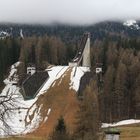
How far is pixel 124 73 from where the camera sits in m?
141

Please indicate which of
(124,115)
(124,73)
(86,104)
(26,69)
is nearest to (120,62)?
(124,73)

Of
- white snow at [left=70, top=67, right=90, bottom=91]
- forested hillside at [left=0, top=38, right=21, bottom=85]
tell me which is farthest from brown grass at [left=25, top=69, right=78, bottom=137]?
forested hillside at [left=0, top=38, right=21, bottom=85]

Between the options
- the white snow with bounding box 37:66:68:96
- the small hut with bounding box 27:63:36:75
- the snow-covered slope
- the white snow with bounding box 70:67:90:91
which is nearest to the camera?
the snow-covered slope

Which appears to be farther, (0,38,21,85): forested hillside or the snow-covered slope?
(0,38,21,85): forested hillside

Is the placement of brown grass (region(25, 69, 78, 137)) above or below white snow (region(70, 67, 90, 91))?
below

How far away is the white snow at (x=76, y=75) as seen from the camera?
146125mm

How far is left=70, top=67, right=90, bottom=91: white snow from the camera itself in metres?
146

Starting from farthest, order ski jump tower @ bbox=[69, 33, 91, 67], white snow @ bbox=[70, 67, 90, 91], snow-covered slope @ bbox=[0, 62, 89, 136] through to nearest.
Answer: ski jump tower @ bbox=[69, 33, 91, 67]
white snow @ bbox=[70, 67, 90, 91]
snow-covered slope @ bbox=[0, 62, 89, 136]

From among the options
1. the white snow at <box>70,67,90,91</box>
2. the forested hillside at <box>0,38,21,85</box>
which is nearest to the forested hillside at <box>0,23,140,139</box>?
Result: the forested hillside at <box>0,38,21,85</box>

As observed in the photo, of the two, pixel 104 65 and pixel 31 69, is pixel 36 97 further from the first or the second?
pixel 104 65

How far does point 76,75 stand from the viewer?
6063 inches

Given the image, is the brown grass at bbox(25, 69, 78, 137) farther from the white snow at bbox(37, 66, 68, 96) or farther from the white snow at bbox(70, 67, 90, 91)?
the white snow at bbox(37, 66, 68, 96)

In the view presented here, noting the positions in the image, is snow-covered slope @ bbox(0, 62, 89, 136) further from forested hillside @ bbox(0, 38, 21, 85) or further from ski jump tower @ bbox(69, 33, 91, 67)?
ski jump tower @ bbox(69, 33, 91, 67)

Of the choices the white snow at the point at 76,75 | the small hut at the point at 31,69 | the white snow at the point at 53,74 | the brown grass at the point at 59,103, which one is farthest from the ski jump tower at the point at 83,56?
the brown grass at the point at 59,103
